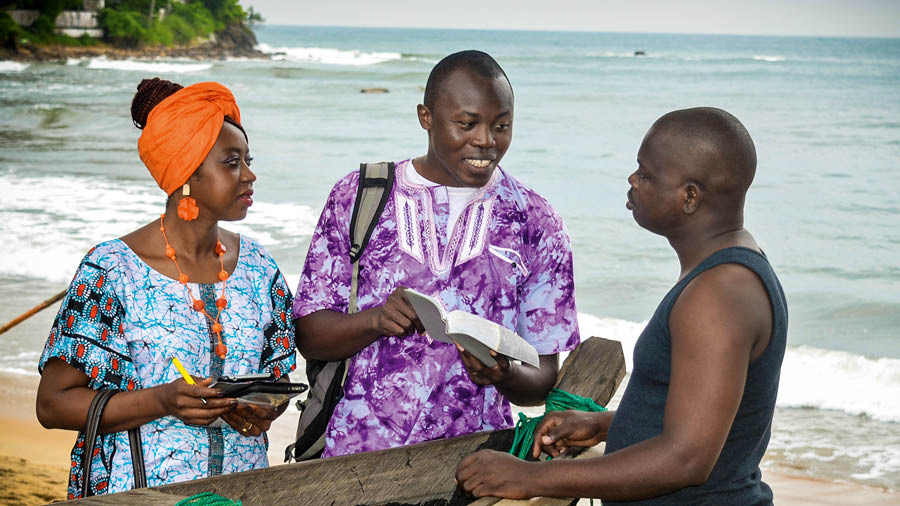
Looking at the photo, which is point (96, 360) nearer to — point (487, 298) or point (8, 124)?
point (487, 298)

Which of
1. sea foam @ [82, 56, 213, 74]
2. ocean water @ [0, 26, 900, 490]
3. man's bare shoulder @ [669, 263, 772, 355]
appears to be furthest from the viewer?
sea foam @ [82, 56, 213, 74]

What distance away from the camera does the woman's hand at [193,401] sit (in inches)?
82.8

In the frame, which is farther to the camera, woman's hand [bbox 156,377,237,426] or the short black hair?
the short black hair

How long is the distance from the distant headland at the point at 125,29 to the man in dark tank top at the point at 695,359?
37.5m

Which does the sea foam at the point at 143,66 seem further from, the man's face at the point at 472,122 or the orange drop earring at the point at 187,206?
the man's face at the point at 472,122

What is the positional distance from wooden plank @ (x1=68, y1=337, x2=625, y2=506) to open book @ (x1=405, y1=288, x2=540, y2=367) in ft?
1.11

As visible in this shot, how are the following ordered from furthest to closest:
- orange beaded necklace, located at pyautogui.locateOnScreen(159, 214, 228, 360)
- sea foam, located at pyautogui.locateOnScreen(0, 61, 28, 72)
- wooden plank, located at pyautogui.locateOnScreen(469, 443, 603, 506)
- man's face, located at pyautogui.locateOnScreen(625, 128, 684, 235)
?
1. sea foam, located at pyautogui.locateOnScreen(0, 61, 28, 72)
2. orange beaded necklace, located at pyautogui.locateOnScreen(159, 214, 228, 360)
3. wooden plank, located at pyautogui.locateOnScreen(469, 443, 603, 506)
4. man's face, located at pyautogui.locateOnScreen(625, 128, 684, 235)

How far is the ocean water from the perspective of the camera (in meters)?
6.92

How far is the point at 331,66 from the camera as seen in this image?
128 feet

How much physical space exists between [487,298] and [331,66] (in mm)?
37660

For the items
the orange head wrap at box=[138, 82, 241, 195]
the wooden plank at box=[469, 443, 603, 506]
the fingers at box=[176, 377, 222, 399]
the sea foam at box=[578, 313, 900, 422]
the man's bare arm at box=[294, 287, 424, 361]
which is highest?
the orange head wrap at box=[138, 82, 241, 195]

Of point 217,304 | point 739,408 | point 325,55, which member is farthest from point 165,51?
point 739,408

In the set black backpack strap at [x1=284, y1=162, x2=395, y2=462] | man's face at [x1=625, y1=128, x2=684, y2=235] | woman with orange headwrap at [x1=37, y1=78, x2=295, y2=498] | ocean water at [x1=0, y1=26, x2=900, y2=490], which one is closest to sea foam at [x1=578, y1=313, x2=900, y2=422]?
ocean water at [x1=0, y1=26, x2=900, y2=490]

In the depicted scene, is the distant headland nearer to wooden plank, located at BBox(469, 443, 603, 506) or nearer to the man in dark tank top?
wooden plank, located at BBox(469, 443, 603, 506)
